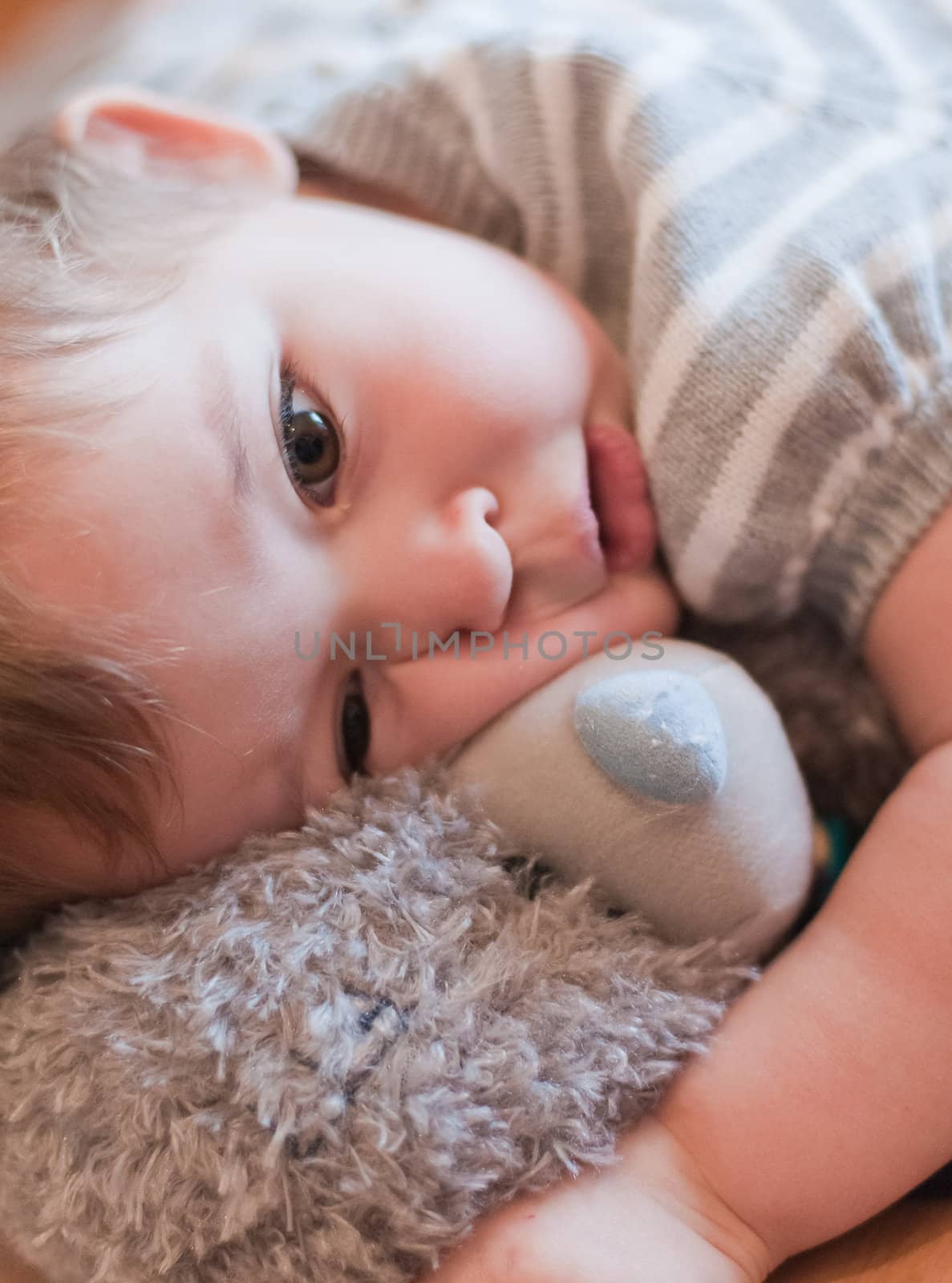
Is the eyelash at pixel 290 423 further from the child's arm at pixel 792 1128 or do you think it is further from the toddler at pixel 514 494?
the child's arm at pixel 792 1128

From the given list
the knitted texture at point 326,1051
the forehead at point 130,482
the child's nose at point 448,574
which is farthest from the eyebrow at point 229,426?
the knitted texture at point 326,1051

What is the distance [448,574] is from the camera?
68cm

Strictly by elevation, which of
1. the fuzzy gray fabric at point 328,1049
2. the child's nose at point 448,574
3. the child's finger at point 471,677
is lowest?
the fuzzy gray fabric at point 328,1049

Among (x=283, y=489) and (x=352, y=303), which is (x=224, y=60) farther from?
(x=283, y=489)

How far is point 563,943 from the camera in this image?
0.63 metres

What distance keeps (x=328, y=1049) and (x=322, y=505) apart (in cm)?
33

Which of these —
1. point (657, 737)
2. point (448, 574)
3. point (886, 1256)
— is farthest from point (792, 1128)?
point (448, 574)

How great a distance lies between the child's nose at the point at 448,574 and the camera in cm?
68

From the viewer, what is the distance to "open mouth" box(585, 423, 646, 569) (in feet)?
2.54

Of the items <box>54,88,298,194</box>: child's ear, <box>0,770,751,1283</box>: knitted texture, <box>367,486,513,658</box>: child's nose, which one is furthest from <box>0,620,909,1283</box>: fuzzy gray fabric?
<box>54,88,298,194</box>: child's ear

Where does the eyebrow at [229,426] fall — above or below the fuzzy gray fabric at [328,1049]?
above

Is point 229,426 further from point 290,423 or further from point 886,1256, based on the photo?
point 886,1256

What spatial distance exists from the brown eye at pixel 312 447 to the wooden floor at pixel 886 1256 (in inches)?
19.5

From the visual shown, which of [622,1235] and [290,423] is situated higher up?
[290,423]
